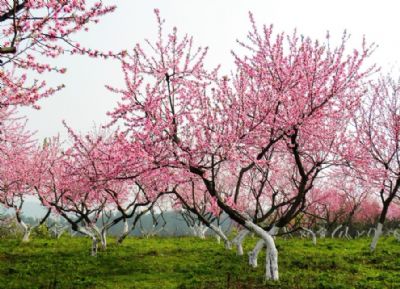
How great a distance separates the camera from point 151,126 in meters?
11.5

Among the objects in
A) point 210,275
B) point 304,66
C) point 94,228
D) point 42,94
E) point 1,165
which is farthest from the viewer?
point 1,165

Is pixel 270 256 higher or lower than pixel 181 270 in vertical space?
higher

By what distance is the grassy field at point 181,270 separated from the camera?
1233 cm

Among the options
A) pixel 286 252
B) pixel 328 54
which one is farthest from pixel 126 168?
pixel 286 252

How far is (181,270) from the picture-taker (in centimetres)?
1545

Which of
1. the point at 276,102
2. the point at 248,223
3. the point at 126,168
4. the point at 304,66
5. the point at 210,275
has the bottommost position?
the point at 210,275

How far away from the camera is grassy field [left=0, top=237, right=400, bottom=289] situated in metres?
12.3

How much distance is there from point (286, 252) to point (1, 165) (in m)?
19.8

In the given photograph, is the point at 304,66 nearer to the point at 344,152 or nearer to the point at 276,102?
the point at 276,102

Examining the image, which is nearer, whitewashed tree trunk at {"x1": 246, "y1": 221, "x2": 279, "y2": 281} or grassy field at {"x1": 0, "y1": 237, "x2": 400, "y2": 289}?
whitewashed tree trunk at {"x1": 246, "y1": 221, "x2": 279, "y2": 281}

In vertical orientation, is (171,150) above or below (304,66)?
below

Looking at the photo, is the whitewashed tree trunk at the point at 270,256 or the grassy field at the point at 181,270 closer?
the whitewashed tree trunk at the point at 270,256

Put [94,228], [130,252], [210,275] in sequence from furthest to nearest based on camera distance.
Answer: [130,252]
[94,228]
[210,275]

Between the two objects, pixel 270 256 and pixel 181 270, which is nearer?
pixel 270 256
